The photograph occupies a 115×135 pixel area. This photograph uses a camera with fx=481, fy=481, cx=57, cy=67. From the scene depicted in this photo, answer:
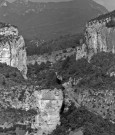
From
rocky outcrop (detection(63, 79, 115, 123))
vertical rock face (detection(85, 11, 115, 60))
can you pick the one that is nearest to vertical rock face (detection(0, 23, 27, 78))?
rocky outcrop (detection(63, 79, 115, 123))

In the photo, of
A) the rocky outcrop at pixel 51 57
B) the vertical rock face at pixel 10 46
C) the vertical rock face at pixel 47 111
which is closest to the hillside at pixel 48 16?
the rocky outcrop at pixel 51 57

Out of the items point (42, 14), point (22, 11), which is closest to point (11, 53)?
point (42, 14)

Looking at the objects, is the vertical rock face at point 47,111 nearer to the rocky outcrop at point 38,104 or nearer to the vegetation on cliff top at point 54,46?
the rocky outcrop at point 38,104

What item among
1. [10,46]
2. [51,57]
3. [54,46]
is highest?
[10,46]

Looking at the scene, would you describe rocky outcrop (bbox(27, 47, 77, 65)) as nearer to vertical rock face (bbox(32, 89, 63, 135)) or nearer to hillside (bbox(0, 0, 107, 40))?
vertical rock face (bbox(32, 89, 63, 135))

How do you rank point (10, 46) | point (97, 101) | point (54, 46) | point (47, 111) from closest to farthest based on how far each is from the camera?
point (47, 111) → point (97, 101) → point (10, 46) → point (54, 46)

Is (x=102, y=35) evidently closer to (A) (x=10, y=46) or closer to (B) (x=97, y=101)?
(A) (x=10, y=46)

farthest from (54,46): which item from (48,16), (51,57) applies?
(48,16)
